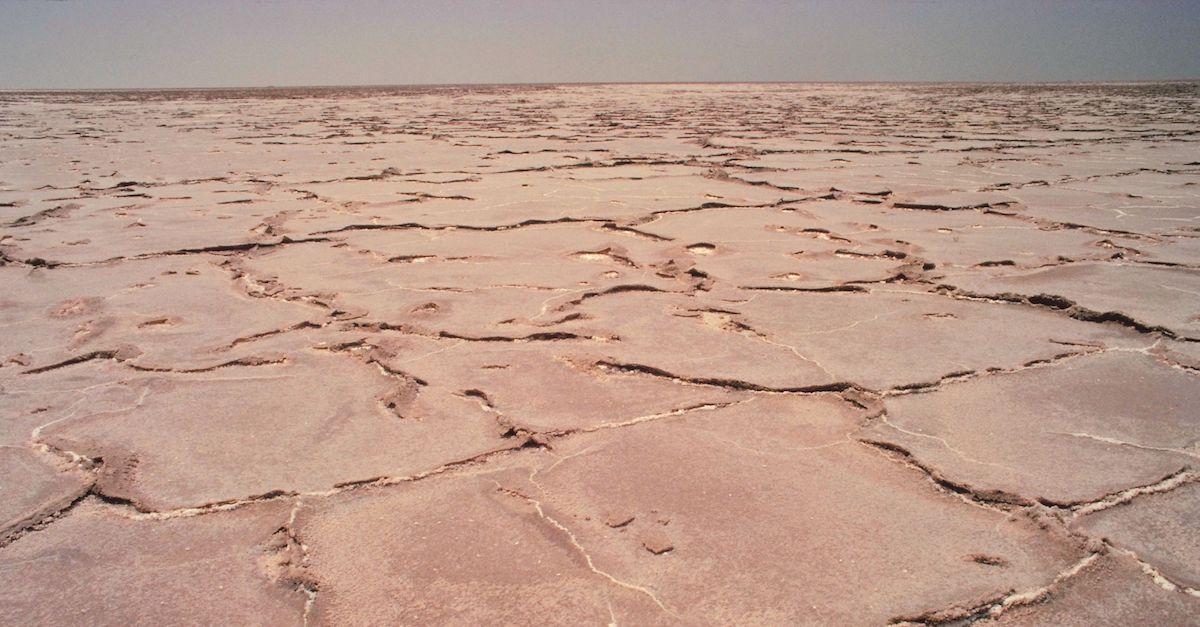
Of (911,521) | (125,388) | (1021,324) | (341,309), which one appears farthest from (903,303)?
(125,388)

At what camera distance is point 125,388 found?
1.48 m

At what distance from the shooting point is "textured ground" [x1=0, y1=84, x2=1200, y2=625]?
3.06ft

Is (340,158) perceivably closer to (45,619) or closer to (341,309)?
(341,309)

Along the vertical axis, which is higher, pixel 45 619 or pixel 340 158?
pixel 340 158

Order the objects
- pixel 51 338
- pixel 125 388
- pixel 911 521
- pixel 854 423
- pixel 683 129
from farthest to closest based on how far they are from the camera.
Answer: pixel 683 129
pixel 51 338
pixel 125 388
pixel 854 423
pixel 911 521

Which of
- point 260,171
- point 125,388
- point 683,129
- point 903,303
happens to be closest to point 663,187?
point 903,303

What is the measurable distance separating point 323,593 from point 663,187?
126 inches

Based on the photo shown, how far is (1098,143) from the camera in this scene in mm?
6133

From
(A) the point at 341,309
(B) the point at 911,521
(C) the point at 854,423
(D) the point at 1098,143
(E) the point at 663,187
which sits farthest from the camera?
(D) the point at 1098,143

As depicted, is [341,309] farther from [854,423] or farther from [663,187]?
[663,187]

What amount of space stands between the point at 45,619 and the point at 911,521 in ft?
3.56

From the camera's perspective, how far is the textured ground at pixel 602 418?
3.06 ft

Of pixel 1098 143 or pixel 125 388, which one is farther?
pixel 1098 143

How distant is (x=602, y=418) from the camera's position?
4.43 ft
